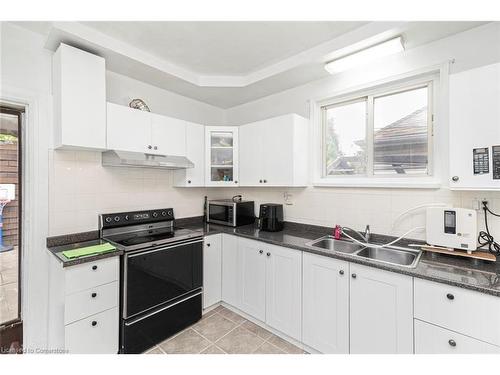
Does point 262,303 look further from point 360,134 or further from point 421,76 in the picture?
point 421,76

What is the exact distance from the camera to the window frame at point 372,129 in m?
1.94

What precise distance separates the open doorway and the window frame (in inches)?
104

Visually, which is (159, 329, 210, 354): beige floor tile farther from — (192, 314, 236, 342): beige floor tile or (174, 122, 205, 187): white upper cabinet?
(174, 122, 205, 187): white upper cabinet

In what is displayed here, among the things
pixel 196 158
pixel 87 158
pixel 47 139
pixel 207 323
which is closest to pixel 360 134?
pixel 196 158

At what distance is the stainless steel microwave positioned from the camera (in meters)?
2.81

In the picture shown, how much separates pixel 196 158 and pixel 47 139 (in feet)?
4.40

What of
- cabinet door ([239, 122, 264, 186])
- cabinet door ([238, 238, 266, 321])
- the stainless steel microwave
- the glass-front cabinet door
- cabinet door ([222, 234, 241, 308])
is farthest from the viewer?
the glass-front cabinet door

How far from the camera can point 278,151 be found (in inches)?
99.8

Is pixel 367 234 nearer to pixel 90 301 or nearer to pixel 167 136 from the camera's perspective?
pixel 167 136

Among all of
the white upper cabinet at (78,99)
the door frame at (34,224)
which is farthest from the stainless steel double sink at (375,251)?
the door frame at (34,224)

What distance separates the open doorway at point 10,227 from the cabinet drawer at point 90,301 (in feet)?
2.25

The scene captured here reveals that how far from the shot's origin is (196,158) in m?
2.81

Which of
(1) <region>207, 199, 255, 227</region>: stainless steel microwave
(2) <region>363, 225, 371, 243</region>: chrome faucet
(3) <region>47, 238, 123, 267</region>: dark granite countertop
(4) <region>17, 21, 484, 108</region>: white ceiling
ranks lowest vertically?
(3) <region>47, 238, 123, 267</region>: dark granite countertop

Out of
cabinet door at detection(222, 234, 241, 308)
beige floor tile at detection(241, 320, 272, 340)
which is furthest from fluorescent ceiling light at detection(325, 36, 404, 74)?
beige floor tile at detection(241, 320, 272, 340)
